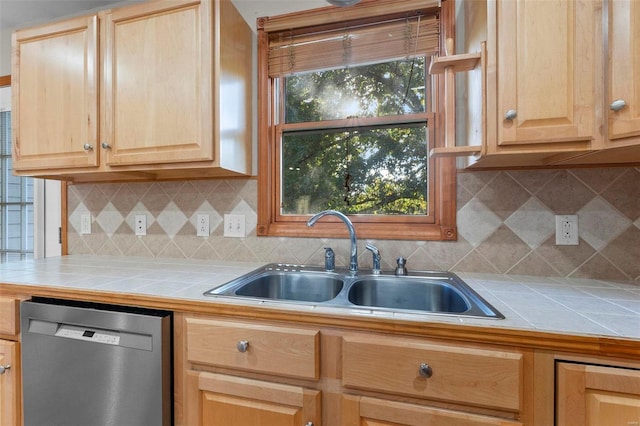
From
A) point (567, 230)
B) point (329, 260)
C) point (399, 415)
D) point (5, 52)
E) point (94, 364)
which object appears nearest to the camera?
point (399, 415)

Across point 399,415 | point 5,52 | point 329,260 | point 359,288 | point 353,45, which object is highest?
point 5,52

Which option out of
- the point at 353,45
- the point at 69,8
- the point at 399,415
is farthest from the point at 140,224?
the point at 399,415

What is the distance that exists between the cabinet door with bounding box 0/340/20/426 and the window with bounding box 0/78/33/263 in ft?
3.71

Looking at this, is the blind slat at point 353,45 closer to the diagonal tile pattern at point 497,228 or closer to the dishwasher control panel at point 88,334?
the diagonal tile pattern at point 497,228

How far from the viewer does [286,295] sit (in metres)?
1.39

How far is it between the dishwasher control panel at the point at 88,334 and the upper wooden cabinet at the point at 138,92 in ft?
2.35

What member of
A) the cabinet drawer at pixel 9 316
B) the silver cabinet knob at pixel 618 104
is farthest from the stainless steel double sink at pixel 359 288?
the cabinet drawer at pixel 9 316

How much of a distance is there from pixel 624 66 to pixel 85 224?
2.60 metres

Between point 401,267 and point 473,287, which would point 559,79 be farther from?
point 401,267

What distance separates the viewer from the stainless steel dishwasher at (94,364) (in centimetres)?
96

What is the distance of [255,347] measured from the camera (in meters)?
0.90

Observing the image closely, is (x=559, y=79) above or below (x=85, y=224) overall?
above

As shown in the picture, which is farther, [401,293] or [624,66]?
[401,293]

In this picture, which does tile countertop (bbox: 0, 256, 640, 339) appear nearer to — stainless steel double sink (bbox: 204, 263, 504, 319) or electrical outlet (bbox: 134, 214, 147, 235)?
stainless steel double sink (bbox: 204, 263, 504, 319)
